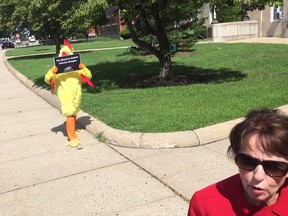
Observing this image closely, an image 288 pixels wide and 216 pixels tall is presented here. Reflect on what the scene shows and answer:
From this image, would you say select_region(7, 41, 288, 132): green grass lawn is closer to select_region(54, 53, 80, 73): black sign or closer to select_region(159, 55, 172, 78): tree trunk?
select_region(159, 55, 172, 78): tree trunk

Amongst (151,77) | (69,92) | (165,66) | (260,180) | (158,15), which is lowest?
(151,77)

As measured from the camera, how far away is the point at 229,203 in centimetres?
178

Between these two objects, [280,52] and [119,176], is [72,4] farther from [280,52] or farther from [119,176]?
[280,52]

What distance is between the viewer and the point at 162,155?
5.12 metres

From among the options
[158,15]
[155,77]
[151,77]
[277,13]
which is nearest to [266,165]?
[158,15]

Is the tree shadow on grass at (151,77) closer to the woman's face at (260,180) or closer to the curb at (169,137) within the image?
the curb at (169,137)

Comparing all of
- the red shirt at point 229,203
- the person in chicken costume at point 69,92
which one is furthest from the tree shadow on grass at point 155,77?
the red shirt at point 229,203

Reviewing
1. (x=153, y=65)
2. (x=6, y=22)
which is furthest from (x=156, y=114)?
(x=6, y=22)

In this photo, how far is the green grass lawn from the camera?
612cm

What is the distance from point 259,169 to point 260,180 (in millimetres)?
49

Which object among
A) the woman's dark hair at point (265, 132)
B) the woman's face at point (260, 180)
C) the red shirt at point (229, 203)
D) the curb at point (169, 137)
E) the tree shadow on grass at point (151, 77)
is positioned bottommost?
the tree shadow on grass at point (151, 77)

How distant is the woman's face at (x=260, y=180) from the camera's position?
1664 millimetres

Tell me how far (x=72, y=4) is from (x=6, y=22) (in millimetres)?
21639

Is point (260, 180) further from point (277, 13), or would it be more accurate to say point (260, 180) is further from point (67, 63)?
point (277, 13)
